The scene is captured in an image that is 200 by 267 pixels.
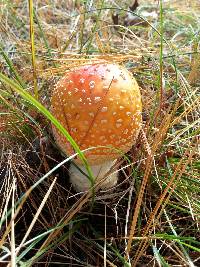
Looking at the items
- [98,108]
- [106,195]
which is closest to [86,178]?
[106,195]

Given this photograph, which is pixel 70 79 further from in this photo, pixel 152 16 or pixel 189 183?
pixel 152 16

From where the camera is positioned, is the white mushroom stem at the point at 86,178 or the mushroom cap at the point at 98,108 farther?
the white mushroom stem at the point at 86,178

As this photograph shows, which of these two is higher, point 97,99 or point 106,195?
point 97,99

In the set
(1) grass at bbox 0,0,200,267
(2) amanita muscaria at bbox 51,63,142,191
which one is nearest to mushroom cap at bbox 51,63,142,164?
(2) amanita muscaria at bbox 51,63,142,191

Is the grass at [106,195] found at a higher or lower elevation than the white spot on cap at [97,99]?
lower

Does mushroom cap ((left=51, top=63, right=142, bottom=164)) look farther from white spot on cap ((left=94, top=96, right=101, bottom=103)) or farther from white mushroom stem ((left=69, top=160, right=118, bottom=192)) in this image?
white mushroom stem ((left=69, top=160, right=118, bottom=192))

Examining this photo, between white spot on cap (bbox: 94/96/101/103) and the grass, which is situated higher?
white spot on cap (bbox: 94/96/101/103)

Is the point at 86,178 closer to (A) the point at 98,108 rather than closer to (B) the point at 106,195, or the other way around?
(B) the point at 106,195

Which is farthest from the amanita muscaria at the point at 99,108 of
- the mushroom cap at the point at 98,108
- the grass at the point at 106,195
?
the grass at the point at 106,195

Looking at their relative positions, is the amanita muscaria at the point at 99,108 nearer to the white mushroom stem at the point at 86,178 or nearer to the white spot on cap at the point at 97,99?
the white spot on cap at the point at 97,99
